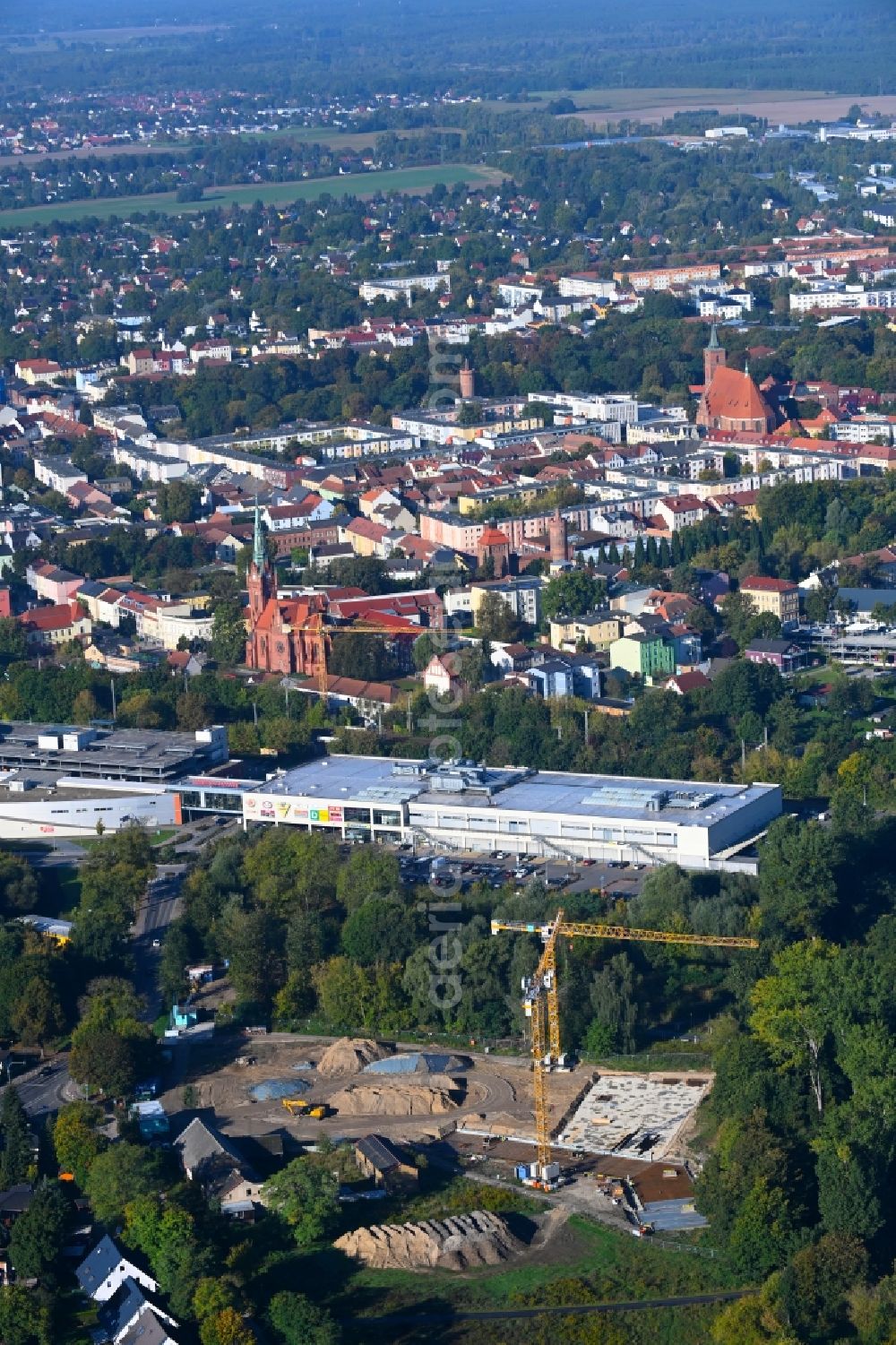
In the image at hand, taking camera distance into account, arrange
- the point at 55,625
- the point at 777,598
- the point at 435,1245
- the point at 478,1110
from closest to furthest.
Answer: the point at 435,1245 → the point at 478,1110 → the point at 777,598 → the point at 55,625

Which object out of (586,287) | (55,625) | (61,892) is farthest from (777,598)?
(586,287)

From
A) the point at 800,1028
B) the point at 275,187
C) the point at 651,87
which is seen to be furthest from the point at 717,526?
the point at 651,87

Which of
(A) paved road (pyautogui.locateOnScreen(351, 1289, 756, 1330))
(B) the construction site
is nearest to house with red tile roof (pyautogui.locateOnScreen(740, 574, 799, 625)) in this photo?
(B) the construction site

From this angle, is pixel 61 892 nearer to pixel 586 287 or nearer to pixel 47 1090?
pixel 47 1090

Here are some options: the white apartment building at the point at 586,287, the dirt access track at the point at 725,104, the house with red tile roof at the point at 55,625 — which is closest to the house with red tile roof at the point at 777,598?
the house with red tile roof at the point at 55,625

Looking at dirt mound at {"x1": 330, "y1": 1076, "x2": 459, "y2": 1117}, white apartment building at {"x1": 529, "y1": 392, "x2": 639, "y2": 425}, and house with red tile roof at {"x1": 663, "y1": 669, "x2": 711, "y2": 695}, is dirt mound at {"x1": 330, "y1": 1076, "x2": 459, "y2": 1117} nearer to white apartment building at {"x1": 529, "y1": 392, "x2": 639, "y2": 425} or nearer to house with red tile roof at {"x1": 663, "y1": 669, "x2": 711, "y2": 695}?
house with red tile roof at {"x1": 663, "y1": 669, "x2": 711, "y2": 695}

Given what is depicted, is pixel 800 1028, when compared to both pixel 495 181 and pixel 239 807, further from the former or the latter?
pixel 495 181
